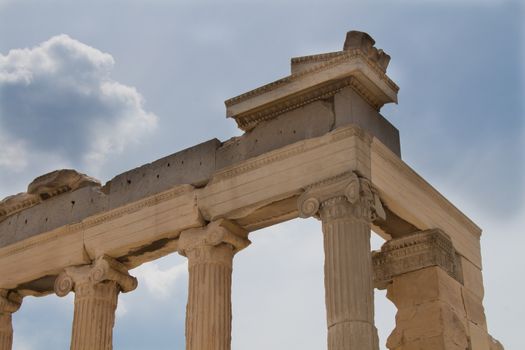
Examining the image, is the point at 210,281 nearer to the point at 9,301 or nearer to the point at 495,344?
the point at 9,301

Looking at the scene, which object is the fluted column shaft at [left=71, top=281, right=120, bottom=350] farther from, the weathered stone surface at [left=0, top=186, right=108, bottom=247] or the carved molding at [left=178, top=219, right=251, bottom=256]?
the carved molding at [left=178, top=219, right=251, bottom=256]

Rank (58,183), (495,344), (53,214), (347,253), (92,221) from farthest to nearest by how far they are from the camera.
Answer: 1. (58,183)
2. (53,214)
3. (92,221)
4. (495,344)
5. (347,253)

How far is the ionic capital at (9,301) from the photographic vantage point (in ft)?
82.3

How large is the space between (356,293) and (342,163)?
8.21 feet

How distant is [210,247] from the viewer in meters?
21.6

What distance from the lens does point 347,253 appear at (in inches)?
767

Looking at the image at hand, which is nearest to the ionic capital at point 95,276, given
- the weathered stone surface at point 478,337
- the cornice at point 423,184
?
the cornice at point 423,184

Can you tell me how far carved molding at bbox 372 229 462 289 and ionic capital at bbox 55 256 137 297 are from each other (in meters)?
5.34

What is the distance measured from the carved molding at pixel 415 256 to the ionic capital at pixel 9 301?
27.7ft

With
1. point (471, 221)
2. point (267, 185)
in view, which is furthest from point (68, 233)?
point (471, 221)

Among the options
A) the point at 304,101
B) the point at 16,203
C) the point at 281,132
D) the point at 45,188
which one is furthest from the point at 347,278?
the point at 16,203

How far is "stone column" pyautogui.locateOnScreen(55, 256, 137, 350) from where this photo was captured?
2297 centimetres

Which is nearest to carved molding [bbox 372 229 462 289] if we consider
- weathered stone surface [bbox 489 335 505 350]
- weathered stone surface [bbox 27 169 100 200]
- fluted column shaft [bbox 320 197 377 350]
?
weathered stone surface [bbox 489 335 505 350]

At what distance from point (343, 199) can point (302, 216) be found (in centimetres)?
92
